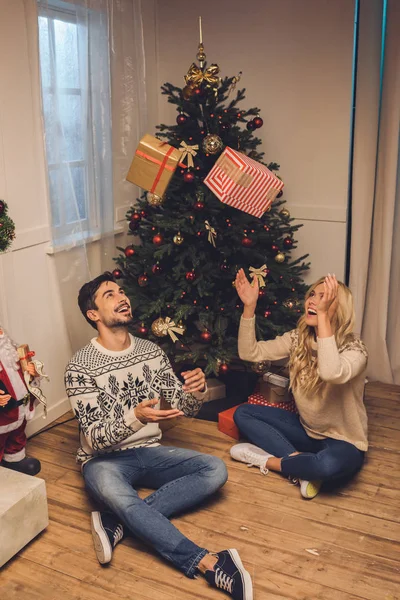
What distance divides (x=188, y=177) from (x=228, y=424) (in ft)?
3.99

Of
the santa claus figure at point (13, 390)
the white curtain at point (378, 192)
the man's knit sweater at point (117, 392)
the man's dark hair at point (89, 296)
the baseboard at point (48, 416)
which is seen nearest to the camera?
the man's knit sweater at point (117, 392)

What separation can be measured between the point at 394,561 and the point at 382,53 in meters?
2.51

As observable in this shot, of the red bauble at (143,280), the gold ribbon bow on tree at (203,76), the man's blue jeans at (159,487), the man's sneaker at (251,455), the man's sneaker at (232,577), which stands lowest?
the man's sneaker at (232,577)

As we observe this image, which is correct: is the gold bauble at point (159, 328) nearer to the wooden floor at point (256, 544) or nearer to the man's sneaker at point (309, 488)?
the wooden floor at point (256, 544)

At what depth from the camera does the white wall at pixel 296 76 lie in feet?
11.5

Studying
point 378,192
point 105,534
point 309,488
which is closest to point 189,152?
point 378,192

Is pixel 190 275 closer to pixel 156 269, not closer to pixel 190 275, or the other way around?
pixel 190 275

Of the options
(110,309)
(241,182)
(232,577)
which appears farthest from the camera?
(241,182)

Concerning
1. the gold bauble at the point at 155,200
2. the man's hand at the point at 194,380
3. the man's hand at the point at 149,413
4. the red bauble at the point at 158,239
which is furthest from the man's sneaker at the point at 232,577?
the gold bauble at the point at 155,200

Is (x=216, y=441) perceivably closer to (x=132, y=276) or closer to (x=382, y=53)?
(x=132, y=276)

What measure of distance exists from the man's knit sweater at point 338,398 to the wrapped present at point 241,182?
1.96ft

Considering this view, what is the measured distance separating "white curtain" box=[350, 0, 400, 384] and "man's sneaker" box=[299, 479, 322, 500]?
1.29m

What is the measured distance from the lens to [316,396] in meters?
2.73

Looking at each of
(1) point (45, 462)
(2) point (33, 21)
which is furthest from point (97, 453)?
(2) point (33, 21)
